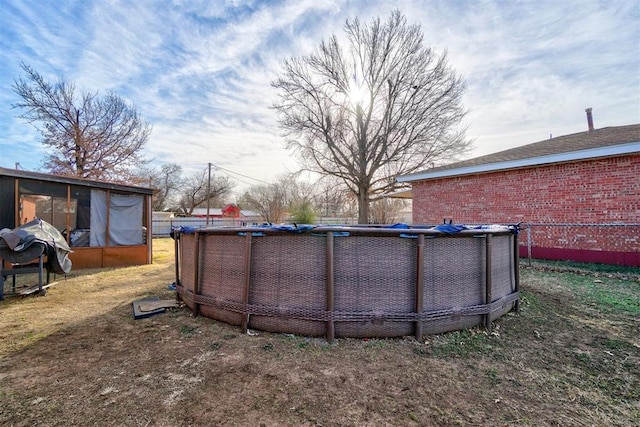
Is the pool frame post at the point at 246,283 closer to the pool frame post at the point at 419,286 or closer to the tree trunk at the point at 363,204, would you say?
the pool frame post at the point at 419,286

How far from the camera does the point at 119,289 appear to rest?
5195mm

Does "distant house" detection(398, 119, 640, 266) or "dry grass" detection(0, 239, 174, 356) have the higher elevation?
"distant house" detection(398, 119, 640, 266)

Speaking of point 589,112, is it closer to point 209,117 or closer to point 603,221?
point 603,221

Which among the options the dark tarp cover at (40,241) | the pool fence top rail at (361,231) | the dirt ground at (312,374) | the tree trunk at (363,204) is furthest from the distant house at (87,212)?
the tree trunk at (363,204)

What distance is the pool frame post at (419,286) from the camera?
278 centimetres

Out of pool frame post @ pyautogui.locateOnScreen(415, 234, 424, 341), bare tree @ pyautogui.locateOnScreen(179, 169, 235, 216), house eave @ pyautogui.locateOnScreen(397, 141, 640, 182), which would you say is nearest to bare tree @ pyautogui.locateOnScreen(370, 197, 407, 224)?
house eave @ pyautogui.locateOnScreen(397, 141, 640, 182)

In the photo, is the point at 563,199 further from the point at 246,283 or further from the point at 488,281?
the point at 246,283

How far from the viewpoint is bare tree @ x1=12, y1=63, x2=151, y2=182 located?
14316mm

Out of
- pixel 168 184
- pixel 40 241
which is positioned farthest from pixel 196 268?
pixel 168 184

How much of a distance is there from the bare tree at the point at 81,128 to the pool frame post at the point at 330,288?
17.2 meters

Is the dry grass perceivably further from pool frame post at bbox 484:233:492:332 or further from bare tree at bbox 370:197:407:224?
bare tree at bbox 370:197:407:224

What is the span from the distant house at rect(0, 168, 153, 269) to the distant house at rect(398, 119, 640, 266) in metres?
9.75

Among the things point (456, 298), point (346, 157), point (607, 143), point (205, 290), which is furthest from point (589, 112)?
point (205, 290)

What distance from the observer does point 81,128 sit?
50.0ft
